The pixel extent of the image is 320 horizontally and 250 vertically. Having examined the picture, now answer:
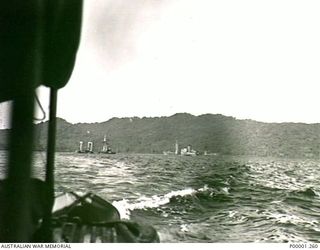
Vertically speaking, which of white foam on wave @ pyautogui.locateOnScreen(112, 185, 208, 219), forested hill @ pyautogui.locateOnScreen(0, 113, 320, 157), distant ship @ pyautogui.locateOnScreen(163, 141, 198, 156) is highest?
forested hill @ pyautogui.locateOnScreen(0, 113, 320, 157)

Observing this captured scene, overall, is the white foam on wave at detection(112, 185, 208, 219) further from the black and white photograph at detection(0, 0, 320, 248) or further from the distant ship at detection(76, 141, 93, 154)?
the distant ship at detection(76, 141, 93, 154)

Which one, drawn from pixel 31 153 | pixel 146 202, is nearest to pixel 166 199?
pixel 146 202

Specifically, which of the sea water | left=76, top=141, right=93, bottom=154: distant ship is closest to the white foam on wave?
the sea water

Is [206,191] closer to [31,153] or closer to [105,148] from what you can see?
[105,148]

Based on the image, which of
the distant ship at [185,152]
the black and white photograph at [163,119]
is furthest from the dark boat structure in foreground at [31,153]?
the distant ship at [185,152]

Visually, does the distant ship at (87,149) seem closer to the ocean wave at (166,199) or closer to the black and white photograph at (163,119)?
the black and white photograph at (163,119)

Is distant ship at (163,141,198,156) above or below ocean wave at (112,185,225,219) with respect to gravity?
above

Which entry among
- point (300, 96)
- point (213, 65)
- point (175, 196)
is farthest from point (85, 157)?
point (300, 96)
